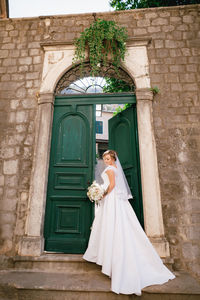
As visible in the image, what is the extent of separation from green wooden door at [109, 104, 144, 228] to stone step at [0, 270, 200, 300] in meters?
1.18

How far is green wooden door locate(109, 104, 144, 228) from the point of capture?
12.0 ft

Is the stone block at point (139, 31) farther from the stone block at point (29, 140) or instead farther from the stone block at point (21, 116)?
the stone block at point (29, 140)

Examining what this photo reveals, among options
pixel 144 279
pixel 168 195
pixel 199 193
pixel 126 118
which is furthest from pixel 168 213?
pixel 126 118

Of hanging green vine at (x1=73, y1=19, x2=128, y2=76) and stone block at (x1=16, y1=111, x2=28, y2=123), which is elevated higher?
hanging green vine at (x1=73, y1=19, x2=128, y2=76)

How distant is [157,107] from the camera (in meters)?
3.92

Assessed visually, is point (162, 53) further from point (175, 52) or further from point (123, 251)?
point (123, 251)

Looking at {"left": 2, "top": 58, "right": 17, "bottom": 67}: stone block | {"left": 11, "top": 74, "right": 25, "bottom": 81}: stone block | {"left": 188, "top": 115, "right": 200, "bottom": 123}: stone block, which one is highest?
{"left": 2, "top": 58, "right": 17, "bottom": 67}: stone block

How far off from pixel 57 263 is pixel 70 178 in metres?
1.47

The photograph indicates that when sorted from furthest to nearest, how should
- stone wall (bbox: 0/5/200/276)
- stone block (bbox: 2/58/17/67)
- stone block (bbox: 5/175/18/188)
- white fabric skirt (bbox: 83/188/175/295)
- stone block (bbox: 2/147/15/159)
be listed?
stone block (bbox: 2/58/17/67) < stone block (bbox: 2/147/15/159) < stone block (bbox: 5/175/18/188) < stone wall (bbox: 0/5/200/276) < white fabric skirt (bbox: 83/188/175/295)

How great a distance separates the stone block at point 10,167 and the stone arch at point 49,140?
0.42 metres

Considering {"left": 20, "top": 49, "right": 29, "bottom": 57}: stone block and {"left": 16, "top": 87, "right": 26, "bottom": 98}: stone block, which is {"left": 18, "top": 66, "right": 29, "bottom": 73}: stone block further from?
{"left": 16, "top": 87, "right": 26, "bottom": 98}: stone block

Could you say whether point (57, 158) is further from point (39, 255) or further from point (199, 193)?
point (199, 193)

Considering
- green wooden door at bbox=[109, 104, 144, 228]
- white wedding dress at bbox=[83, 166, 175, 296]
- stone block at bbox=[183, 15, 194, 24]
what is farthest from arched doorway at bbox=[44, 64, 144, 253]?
stone block at bbox=[183, 15, 194, 24]

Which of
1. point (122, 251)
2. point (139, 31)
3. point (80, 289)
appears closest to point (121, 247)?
point (122, 251)
